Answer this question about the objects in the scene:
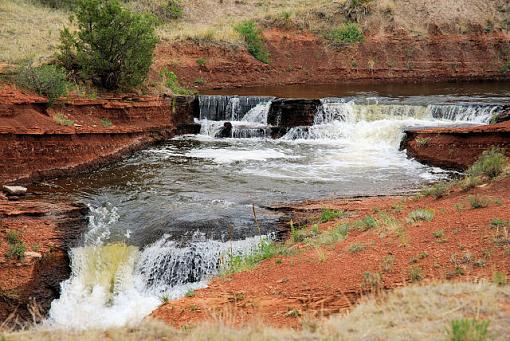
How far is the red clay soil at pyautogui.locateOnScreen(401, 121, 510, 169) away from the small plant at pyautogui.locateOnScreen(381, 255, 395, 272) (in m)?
9.33

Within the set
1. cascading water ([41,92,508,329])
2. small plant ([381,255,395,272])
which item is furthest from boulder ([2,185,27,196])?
small plant ([381,255,395,272])

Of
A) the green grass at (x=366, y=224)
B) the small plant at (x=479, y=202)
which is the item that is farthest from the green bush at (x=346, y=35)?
the small plant at (x=479, y=202)

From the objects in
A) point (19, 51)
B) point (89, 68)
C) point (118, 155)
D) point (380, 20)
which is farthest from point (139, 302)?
point (380, 20)

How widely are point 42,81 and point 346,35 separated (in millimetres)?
23722

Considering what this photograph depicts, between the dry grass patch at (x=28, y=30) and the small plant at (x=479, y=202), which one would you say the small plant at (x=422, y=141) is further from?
the dry grass patch at (x=28, y=30)

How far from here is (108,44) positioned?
63.6 ft

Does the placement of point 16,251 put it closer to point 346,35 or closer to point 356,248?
point 356,248

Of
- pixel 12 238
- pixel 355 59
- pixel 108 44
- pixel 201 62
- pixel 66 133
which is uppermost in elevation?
pixel 355 59

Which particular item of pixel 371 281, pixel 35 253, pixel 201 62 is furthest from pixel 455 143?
pixel 201 62

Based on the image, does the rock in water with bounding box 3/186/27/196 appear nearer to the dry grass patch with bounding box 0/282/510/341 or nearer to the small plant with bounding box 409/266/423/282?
the dry grass patch with bounding box 0/282/510/341

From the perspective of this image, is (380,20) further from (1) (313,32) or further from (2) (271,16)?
(2) (271,16)

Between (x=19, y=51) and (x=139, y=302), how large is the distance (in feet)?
58.2

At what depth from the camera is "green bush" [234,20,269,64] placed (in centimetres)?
3325

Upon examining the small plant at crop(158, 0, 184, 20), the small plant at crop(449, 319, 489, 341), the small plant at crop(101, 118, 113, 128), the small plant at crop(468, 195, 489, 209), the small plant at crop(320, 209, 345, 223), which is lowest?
the small plant at crop(320, 209, 345, 223)
